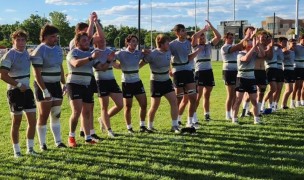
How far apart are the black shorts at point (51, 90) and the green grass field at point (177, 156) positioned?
0.93 m

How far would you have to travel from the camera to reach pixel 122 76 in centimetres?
910

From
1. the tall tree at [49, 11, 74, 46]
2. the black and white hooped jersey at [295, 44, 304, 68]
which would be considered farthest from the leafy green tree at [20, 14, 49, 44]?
the black and white hooped jersey at [295, 44, 304, 68]

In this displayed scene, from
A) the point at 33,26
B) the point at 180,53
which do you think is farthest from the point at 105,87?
the point at 33,26

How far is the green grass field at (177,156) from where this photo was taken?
6.02m

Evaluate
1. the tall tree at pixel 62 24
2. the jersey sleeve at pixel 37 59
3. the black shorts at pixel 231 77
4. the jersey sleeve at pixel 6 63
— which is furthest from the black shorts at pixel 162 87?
the tall tree at pixel 62 24

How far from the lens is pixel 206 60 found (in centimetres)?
1061

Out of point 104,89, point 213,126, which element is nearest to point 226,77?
point 213,126

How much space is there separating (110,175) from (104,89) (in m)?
3.01

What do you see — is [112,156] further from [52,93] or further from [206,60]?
[206,60]

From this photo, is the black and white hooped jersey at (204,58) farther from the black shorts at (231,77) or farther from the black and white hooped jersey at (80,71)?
the black and white hooped jersey at (80,71)

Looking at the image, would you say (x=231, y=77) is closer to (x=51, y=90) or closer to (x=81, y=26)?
(x=81, y=26)

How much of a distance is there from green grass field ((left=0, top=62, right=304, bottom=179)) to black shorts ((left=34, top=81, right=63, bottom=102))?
93 cm

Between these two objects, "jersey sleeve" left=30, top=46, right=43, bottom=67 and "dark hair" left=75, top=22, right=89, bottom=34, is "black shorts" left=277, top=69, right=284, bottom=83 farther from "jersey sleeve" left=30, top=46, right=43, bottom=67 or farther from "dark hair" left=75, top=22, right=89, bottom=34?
"jersey sleeve" left=30, top=46, right=43, bottom=67

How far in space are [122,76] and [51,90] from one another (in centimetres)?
212
